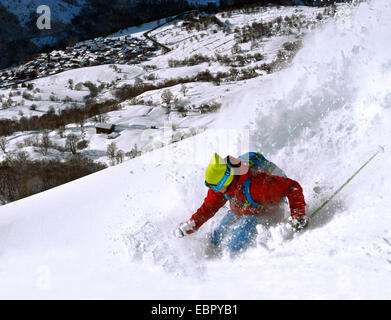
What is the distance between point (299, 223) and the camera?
2508mm

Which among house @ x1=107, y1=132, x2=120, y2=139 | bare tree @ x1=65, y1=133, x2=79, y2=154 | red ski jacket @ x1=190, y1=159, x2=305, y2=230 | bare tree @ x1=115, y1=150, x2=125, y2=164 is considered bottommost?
bare tree @ x1=65, y1=133, x2=79, y2=154

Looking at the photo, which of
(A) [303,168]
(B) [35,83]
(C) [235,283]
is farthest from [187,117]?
(B) [35,83]

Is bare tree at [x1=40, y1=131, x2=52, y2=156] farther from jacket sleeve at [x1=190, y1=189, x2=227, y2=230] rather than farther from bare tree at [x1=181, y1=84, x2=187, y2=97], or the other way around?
jacket sleeve at [x1=190, y1=189, x2=227, y2=230]

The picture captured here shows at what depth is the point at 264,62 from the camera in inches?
1294

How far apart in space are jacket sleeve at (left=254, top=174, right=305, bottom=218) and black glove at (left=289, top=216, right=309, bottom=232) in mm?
34

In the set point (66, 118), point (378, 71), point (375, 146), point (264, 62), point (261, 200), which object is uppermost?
point (378, 71)

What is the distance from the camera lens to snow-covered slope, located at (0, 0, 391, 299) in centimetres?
196

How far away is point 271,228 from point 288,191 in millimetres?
366

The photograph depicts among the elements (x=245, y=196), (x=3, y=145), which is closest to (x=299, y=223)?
(x=245, y=196)

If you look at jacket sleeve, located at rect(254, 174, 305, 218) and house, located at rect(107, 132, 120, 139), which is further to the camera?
house, located at rect(107, 132, 120, 139)

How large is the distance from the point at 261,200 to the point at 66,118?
98.6 feet

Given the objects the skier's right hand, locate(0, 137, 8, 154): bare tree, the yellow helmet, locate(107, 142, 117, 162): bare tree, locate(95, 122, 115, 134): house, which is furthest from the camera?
locate(95, 122, 115, 134): house

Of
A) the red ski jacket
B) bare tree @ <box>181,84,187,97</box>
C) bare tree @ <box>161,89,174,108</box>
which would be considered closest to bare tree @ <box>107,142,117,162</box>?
bare tree @ <box>161,89,174,108</box>
